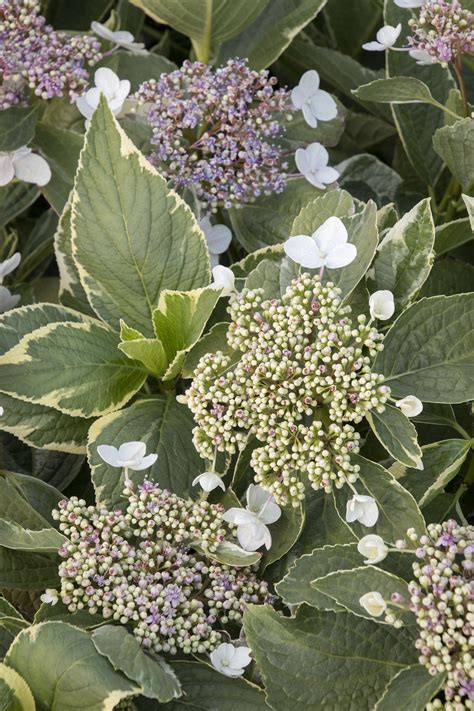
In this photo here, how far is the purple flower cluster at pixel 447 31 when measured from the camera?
813 mm

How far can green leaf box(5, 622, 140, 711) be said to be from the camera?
0.64 metres

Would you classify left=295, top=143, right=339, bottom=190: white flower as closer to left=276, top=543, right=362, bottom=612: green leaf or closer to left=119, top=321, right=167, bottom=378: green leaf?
left=119, top=321, right=167, bottom=378: green leaf

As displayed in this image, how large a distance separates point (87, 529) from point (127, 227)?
26 cm

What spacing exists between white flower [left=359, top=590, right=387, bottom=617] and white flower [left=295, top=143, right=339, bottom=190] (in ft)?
1.42

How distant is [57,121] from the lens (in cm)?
101

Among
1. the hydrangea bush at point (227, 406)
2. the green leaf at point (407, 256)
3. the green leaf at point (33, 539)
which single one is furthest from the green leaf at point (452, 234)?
the green leaf at point (33, 539)

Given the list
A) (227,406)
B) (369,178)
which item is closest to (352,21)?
(369,178)

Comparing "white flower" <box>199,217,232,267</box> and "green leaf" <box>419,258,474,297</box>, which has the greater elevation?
"green leaf" <box>419,258,474,297</box>

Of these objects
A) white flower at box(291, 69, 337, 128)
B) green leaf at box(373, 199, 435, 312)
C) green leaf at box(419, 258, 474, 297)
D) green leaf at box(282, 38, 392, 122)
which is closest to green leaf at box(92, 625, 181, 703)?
green leaf at box(373, 199, 435, 312)

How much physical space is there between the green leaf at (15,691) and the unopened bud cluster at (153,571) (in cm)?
7

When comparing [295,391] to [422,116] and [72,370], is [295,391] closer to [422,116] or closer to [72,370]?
[72,370]

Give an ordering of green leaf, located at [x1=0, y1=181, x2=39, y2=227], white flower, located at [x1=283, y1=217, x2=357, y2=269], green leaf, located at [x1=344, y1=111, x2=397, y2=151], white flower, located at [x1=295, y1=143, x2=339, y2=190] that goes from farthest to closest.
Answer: green leaf, located at [x1=344, y1=111, x2=397, y2=151] < green leaf, located at [x1=0, y1=181, x2=39, y2=227] < white flower, located at [x1=295, y1=143, x2=339, y2=190] < white flower, located at [x1=283, y1=217, x2=357, y2=269]

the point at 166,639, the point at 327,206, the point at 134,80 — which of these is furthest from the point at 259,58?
the point at 166,639

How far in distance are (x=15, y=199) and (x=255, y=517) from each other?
513 millimetres
